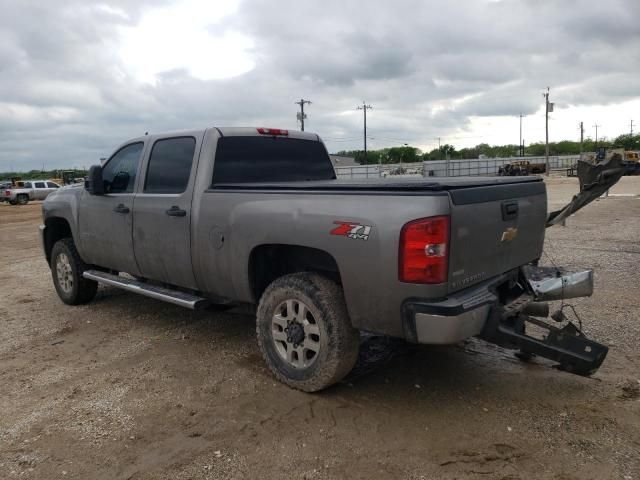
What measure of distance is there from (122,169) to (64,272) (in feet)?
6.18

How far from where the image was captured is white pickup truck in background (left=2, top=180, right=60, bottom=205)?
36750 millimetres

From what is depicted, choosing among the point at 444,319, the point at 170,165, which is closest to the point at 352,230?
the point at 444,319

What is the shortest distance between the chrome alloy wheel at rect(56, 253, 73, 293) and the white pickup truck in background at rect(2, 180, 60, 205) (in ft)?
108

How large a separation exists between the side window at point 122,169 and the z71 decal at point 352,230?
2.77m

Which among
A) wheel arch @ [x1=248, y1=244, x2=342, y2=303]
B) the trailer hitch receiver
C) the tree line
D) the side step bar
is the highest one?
the tree line

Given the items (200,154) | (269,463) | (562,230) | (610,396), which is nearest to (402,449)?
(269,463)

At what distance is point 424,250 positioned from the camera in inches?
121

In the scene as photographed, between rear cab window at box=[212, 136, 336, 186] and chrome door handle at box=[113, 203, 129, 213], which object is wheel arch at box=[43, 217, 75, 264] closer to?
chrome door handle at box=[113, 203, 129, 213]

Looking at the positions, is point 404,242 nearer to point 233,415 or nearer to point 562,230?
point 233,415

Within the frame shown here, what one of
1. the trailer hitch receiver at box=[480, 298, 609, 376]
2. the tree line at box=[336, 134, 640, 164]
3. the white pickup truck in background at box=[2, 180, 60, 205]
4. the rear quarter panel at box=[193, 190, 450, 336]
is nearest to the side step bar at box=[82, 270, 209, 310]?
the rear quarter panel at box=[193, 190, 450, 336]

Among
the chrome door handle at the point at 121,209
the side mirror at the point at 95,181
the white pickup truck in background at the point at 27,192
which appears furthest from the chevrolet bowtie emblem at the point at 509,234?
the white pickup truck in background at the point at 27,192

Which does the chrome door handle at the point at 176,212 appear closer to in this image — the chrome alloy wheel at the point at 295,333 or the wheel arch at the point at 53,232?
the chrome alloy wheel at the point at 295,333

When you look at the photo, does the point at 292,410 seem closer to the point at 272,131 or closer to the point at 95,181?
the point at 272,131

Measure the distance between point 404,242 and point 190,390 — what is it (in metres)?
2.08
